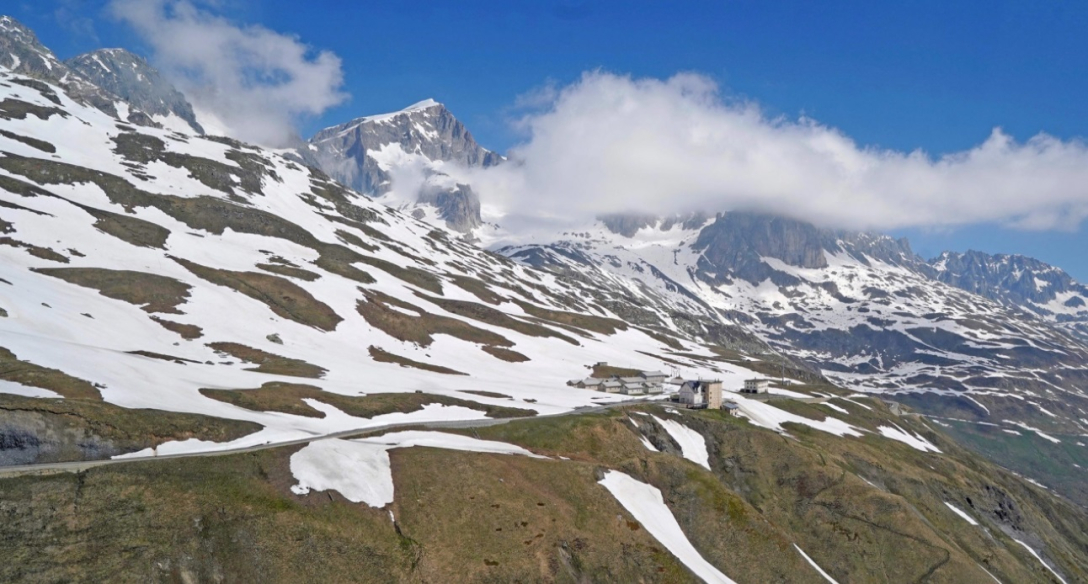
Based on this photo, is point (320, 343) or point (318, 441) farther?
point (320, 343)

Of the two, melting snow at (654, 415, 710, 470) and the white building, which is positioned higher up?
the white building

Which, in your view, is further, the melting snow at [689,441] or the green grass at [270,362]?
the green grass at [270,362]

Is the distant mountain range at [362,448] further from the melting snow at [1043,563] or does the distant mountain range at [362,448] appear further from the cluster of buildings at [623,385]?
the cluster of buildings at [623,385]

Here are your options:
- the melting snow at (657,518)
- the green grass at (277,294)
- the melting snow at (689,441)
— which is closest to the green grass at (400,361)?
the green grass at (277,294)

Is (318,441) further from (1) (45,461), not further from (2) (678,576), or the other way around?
(2) (678,576)

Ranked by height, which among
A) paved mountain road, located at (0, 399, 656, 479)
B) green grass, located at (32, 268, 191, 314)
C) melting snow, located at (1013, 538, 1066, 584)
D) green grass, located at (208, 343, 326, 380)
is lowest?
melting snow, located at (1013, 538, 1066, 584)

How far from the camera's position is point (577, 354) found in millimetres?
172625

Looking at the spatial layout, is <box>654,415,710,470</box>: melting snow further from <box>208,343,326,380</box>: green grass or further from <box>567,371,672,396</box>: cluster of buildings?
<box>208,343,326,380</box>: green grass

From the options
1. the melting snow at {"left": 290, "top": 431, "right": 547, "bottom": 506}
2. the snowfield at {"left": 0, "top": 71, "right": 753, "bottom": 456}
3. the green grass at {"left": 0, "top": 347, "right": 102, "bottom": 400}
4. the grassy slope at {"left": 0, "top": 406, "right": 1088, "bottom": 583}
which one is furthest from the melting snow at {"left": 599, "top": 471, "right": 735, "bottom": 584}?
the green grass at {"left": 0, "top": 347, "right": 102, "bottom": 400}

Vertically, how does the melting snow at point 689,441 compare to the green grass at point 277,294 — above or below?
below

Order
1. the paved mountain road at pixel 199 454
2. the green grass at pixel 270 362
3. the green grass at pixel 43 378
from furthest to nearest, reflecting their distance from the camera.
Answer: the green grass at pixel 270 362 → the green grass at pixel 43 378 → the paved mountain road at pixel 199 454

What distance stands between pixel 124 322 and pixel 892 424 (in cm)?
17576

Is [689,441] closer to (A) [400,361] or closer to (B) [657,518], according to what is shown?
(B) [657,518]

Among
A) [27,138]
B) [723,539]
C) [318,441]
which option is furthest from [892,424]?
[27,138]
